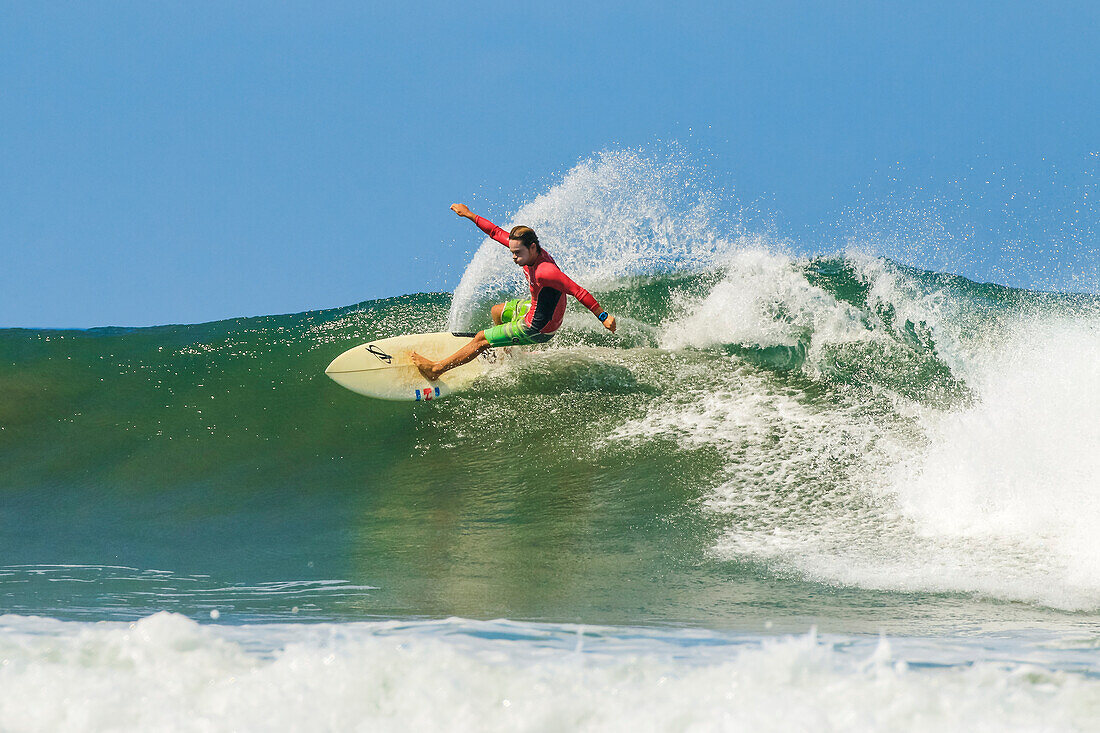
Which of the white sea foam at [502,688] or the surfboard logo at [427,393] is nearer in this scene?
the white sea foam at [502,688]

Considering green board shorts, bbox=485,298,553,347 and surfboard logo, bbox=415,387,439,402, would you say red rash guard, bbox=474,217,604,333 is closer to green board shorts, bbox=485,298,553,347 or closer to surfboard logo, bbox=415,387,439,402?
green board shorts, bbox=485,298,553,347

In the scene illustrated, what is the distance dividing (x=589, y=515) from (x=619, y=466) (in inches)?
31.8

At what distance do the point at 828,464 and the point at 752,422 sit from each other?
32.3 inches

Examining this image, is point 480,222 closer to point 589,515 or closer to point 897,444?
point 589,515

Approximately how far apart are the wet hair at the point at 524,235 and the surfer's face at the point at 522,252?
0.02 metres

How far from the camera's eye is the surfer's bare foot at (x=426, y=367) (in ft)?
24.8

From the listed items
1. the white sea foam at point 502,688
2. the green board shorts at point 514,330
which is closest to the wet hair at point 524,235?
the green board shorts at point 514,330

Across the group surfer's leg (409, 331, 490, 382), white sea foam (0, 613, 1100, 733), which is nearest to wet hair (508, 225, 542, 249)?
surfer's leg (409, 331, 490, 382)

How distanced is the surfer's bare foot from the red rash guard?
1.03 metres

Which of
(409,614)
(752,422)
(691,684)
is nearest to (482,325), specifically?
(752,422)

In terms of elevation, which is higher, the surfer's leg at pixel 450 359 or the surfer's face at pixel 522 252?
the surfer's face at pixel 522 252

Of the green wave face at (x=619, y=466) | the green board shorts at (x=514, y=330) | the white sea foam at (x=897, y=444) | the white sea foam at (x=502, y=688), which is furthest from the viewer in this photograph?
the green board shorts at (x=514, y=330)

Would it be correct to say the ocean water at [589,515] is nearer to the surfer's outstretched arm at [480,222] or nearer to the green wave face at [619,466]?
the green wave face at [619,466]

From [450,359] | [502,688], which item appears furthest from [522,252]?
[502,688]
